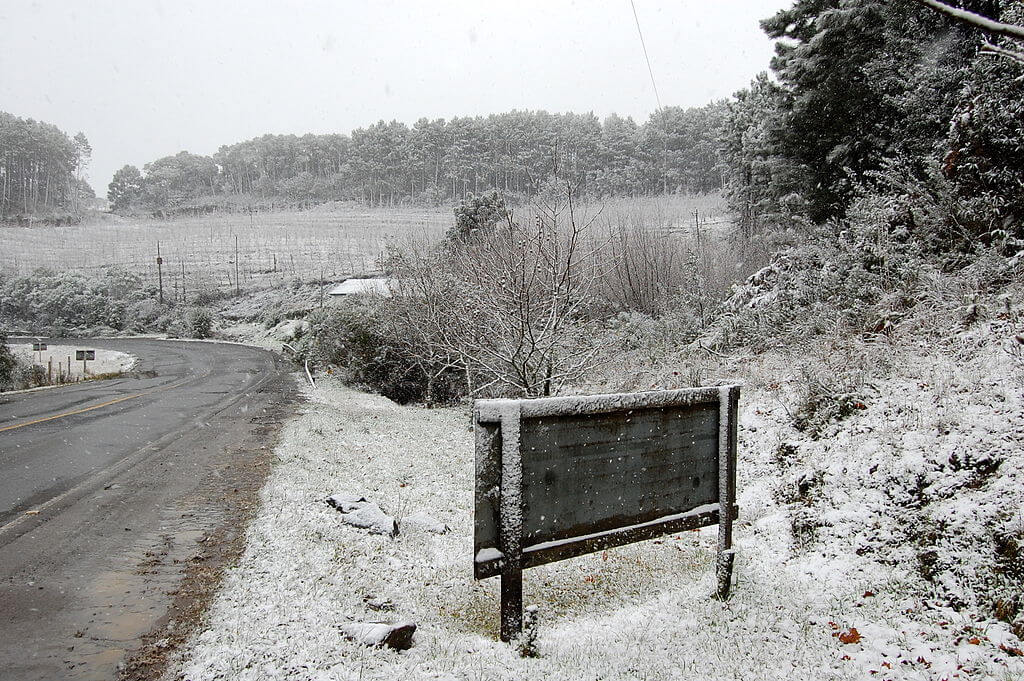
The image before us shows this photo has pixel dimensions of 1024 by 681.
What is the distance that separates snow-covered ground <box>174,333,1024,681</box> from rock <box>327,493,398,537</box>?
118 mm

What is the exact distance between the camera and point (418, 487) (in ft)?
26.9

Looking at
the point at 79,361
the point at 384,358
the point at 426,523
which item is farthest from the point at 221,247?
the point at 426,523

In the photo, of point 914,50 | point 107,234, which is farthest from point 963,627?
point 107,234

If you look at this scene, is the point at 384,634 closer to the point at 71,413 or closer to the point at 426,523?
the point at 426,523

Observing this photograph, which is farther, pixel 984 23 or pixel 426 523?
pixel 426 523

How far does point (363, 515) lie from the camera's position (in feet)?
20.7

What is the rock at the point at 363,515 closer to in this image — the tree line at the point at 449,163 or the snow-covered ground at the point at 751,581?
the snow-covered ground at the point at 751,581

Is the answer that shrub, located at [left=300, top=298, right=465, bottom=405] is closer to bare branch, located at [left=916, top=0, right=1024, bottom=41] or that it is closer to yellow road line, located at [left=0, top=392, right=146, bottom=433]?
yellow road line, located at [left=0, top=392, right=146, bottom=433]

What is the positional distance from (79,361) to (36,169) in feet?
261

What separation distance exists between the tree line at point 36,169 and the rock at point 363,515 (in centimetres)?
10533

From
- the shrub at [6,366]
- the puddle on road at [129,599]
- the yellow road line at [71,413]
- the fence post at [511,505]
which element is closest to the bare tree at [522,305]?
the fence post at [511,505]

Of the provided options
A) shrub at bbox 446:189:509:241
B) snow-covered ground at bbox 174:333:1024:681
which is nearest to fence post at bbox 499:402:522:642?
snow-covered ground at bbox 174:333:1024:681

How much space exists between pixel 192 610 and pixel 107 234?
9426cm

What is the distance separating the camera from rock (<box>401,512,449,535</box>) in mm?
6282
